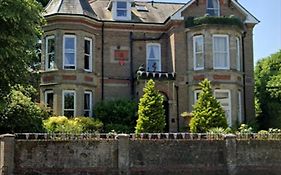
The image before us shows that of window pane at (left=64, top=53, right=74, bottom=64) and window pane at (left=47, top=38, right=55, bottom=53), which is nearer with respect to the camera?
window pane at (left=64, top=53, right=74, bottom=64)

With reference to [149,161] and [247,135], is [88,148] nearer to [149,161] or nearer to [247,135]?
[149,161]

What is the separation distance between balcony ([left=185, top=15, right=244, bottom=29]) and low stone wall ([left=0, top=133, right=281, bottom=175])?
1160 cm

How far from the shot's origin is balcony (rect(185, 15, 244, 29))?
31484 mm

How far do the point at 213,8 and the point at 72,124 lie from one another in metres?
13.3

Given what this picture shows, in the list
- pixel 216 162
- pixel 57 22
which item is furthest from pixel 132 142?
pixel 57 22

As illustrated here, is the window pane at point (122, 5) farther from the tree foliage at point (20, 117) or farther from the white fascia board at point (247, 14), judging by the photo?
the tree foliage at point (20, 117)

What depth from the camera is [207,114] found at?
2727 centimetres

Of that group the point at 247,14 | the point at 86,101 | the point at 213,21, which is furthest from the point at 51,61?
the point at 247,14

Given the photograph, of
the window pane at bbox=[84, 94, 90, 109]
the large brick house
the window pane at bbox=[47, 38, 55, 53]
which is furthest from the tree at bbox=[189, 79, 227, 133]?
the window pane at bbox=[47, 38, 55, 53]

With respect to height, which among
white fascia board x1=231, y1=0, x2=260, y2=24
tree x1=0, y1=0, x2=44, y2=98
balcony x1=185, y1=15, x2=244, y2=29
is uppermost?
white fascia board x1=231, y1=0, x2=260, y2=24

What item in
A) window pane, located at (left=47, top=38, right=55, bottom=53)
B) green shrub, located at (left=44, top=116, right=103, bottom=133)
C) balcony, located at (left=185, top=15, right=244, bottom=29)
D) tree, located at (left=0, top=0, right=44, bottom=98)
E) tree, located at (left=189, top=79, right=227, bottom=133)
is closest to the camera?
tree, located at (left=0, top=0, right=44, bottom=98)

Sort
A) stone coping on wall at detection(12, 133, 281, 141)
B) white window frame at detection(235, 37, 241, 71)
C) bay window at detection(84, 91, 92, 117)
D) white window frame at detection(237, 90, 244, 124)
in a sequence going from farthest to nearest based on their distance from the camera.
Result: white window frame at detection(235, 37, 241, 71) < white window frame at detection(237, 90, 244, 124) < bay window at detection(84, 91, 92, 117) < stone coping on wall at detection(12, 133, 281, 141)

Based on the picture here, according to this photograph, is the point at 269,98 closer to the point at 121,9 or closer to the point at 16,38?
the point at 121,9

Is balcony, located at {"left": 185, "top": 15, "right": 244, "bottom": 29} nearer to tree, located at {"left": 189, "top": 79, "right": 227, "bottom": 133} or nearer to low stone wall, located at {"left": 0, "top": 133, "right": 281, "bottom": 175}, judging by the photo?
tree, located at {"left": 189, "top": 79, "right": 227, "bottom": 133}
